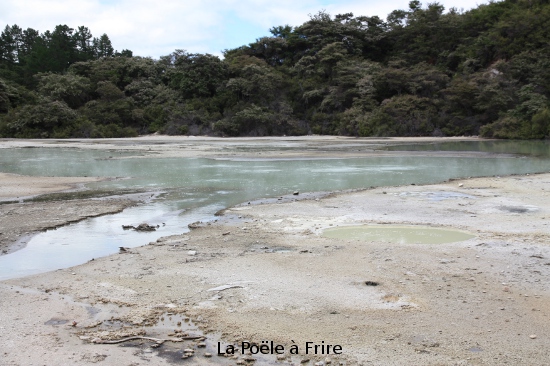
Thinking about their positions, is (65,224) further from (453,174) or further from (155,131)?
(155,131)

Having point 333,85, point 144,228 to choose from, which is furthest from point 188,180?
point 333,85

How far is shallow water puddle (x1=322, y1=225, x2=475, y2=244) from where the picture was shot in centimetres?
855

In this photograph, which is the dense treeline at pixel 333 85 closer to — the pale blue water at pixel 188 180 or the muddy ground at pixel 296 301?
the pale blue water at pixel 188 180

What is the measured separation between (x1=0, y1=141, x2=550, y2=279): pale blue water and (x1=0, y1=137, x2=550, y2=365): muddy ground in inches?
45.8

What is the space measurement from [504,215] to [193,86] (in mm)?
46219

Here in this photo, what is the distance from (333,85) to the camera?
51.6 metres

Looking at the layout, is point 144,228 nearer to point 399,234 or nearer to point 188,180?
point 399,234

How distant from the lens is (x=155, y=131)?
50812 mm

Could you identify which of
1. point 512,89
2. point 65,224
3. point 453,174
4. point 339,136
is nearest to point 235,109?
point 339,136

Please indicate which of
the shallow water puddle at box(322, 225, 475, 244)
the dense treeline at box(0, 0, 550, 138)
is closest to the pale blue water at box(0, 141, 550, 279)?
the shallow water puddle at box(322, 225, 475, 244)

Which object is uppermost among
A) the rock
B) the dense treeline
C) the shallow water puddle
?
the dense treeline

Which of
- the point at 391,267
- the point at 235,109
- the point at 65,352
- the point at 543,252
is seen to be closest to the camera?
the point at 65,352

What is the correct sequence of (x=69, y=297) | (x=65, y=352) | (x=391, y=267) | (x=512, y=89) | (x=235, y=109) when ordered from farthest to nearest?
1. (x=235, y=109)
2. (x=512, y=89)
3. (x=391, y=267)
4. (x=69, y=297)
5. (x=65, y=352)

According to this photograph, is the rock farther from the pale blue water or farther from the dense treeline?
the dense treeline
